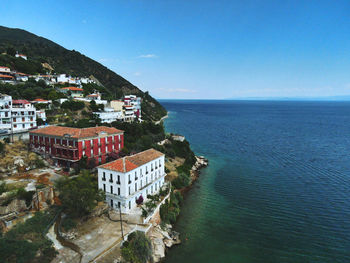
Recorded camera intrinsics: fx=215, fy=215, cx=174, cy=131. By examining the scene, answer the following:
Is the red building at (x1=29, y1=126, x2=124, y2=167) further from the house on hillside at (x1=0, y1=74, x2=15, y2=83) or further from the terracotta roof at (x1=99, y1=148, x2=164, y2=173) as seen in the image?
the house on hillside at (x1=0, y1=74, x2=15, y2=83)

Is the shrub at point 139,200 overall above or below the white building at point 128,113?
below

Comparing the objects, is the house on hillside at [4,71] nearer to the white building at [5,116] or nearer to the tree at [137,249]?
the white building at [5,116]

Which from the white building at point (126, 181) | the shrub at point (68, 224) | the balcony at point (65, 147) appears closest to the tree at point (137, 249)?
the white building at point (126, 181)

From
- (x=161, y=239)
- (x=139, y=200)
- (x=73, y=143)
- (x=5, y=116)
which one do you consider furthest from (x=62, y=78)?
(x=161, y=239)

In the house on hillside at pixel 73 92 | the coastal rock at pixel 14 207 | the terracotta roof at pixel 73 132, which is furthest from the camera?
the house on hillside at pixel 73 92

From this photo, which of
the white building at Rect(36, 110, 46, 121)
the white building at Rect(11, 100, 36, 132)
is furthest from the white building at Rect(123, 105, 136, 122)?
the white building at Rect(11, 100, 36, 132)

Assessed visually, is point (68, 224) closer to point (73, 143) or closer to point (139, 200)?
point (139, 200)

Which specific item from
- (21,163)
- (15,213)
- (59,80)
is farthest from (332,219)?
(59,80)

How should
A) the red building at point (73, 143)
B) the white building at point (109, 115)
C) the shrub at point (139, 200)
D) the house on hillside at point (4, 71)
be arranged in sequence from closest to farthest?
the shrub at point (139, 200), the red building at point (73, 143), the white building at point (109, 115), the house on hillside at point (4, 71)
